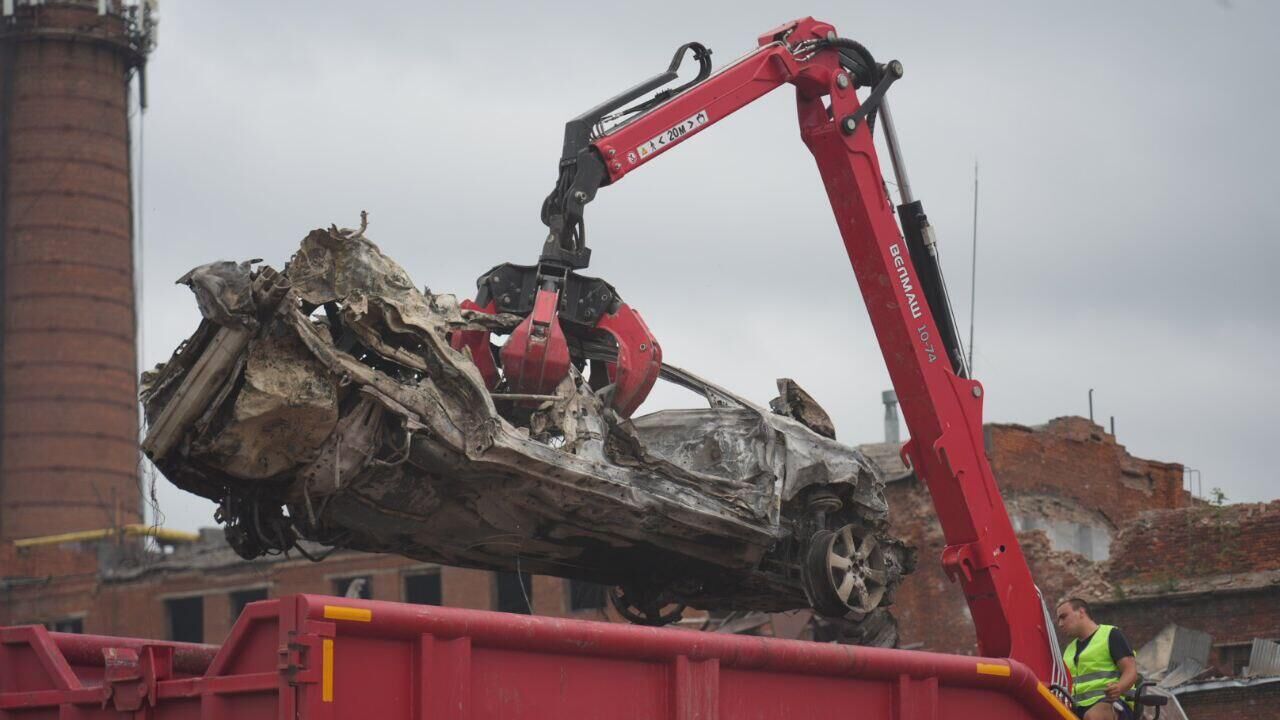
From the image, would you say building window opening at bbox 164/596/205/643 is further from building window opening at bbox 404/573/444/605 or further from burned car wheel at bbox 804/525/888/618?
burned car wheel at bbox 804/525/888/618

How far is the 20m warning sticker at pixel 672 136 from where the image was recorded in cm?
1082

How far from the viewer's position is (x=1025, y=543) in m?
27.3

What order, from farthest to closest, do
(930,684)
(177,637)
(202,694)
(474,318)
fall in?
(177,637) → (474,318) → (930,684) → (202,694)

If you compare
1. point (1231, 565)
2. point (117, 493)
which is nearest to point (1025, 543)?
point (1231, 565)

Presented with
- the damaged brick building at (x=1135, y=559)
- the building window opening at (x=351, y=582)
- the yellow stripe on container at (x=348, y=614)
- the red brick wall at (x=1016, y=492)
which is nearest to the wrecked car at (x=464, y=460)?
the yellow stripe on container at (x=348, y=614)

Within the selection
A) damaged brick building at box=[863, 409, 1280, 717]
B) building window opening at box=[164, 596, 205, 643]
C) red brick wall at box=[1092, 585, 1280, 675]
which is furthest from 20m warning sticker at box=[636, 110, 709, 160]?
building window opening at box=[164, 596, 205, 643]

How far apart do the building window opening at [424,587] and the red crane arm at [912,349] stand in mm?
29250

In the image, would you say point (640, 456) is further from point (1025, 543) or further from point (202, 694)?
point (1025, 543)

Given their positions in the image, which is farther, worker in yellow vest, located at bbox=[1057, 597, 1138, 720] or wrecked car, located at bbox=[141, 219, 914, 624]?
worker in yellow vest, located at bbox=[1057, 597, 1138, 720]

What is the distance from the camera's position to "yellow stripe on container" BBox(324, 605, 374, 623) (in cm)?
563

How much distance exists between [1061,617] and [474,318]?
12.3ft

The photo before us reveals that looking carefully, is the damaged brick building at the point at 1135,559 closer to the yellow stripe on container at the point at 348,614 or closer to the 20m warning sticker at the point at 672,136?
the 20m warning sticker at the point at 672,136

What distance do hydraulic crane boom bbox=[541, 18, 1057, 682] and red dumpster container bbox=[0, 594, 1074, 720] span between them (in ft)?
12.1

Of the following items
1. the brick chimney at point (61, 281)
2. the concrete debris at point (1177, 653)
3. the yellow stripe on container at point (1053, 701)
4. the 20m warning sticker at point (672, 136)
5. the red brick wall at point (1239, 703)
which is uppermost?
the brick chimney at point (61, 281)
